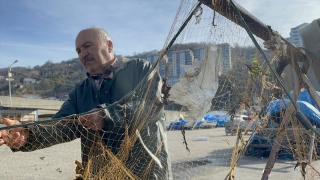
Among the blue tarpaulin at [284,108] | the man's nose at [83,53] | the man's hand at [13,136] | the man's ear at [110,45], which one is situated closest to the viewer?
the man's hand at [13,136]

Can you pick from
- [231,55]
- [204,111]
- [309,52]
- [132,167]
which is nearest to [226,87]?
[231,55]

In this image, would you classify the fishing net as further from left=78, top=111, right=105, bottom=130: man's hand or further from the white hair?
the white hair

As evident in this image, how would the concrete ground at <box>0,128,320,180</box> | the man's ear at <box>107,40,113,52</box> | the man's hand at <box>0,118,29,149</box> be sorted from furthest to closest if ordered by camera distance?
1. the concrete ground at <box>0,128,320,180</box>
2. the man's ear at <box>107,40,113,52</box>
3. the man's hand at <box>0,118,29,149</box>

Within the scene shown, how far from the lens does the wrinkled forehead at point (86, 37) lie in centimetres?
194

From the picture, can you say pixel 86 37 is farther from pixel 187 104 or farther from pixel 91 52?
pixel 187 104

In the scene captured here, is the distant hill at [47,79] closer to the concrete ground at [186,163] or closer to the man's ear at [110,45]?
the concrete ground at [186,163]

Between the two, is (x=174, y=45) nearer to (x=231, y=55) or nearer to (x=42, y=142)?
(x=231, y=55)

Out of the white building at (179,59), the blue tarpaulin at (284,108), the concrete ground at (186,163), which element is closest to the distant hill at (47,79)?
the blue tarpaulin at (284,108)

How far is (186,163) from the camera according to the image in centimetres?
309

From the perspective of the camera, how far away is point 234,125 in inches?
91.7

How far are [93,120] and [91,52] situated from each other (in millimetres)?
550

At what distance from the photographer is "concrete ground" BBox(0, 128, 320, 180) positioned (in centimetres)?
325

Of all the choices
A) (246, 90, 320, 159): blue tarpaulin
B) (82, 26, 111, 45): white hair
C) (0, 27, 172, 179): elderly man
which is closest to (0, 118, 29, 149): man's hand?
(0, 27, 172, 179): elderly man

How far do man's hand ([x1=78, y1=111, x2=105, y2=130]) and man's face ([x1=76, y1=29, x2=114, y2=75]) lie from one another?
465mm
